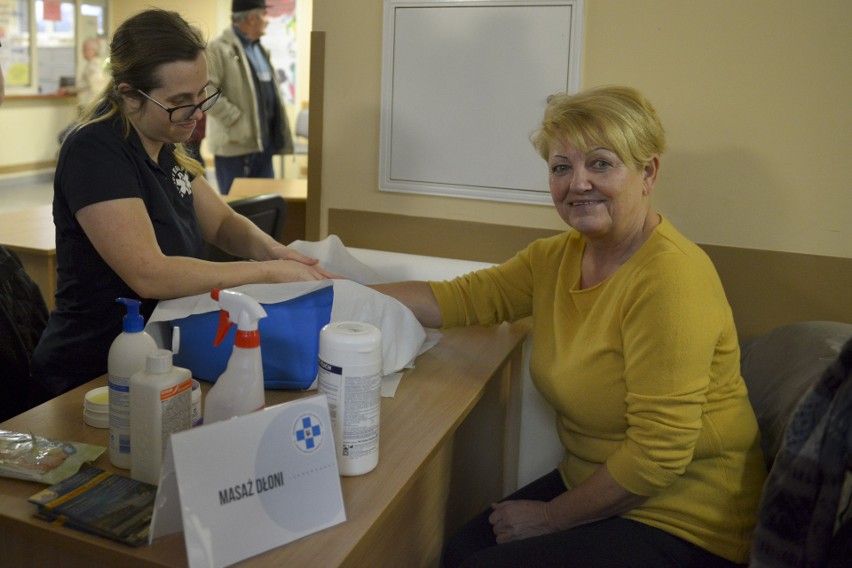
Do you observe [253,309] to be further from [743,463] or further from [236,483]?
[743,463]

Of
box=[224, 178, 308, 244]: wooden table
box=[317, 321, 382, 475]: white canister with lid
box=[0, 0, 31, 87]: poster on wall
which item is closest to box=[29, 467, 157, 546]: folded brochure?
box=[317, 321, 382, 475]: white canister with lid

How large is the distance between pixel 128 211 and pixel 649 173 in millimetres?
1001

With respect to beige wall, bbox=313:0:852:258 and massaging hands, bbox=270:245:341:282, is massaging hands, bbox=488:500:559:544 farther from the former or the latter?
beige wall, bbox=313:0:852:258

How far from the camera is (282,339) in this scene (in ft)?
4.55

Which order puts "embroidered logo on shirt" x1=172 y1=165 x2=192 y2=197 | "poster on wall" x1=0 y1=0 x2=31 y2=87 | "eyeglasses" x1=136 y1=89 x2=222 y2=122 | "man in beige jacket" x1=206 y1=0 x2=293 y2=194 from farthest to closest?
"poster on wall" x1=0 y1=0 x2=31 y2=87 < "man in beige jacket" x1=206 y1=0 x2=293 y2=194 < "embroidered logo on shirt" x1=172 y1=165 x2=192 y2=197 < "eyeglasses" x1=136 y1=89 x2=222 y2=122

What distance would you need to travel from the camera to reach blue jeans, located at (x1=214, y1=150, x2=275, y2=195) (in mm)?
4734

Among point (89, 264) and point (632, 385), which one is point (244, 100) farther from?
point (632, 385)

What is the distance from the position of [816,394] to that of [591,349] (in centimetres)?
54

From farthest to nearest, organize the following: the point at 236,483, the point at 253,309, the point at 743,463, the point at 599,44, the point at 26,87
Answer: the point at 26,87, the point at 599,44, the point at 743,463, the point at 253,309, the point at 236,483

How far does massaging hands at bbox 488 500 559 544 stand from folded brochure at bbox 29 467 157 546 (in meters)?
0.75

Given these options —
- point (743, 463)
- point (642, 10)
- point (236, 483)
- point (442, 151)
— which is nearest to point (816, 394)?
point (743, 463)

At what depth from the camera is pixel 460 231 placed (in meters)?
2.20

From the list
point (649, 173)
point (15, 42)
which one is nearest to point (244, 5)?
point (649, 173)

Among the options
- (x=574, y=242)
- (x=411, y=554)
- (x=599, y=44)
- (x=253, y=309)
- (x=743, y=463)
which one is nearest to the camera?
(x=253, y=309)
